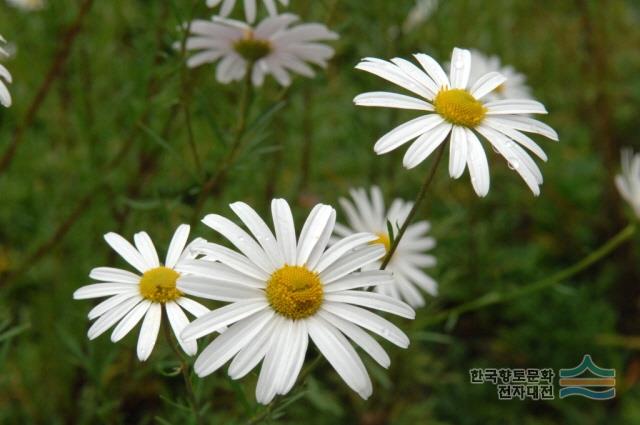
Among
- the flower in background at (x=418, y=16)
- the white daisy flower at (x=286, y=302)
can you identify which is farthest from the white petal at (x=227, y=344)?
the flower in background at (x=418, y=16)

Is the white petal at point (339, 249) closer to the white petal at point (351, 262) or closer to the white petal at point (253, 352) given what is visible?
the white petal at point (351, 262)

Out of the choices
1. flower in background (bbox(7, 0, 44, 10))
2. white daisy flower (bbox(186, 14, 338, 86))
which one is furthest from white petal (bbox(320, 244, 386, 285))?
flower in background (bbox(7, 0, 44, 10))

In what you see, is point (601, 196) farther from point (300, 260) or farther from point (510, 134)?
point (300, 260)

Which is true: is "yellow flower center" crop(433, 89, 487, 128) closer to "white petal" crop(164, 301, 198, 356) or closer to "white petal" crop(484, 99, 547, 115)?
"white petal" crop(484, 99, 547, 115)

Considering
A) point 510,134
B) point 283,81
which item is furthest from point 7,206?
point 510,134

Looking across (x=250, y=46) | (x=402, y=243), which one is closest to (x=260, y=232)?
(x=250, y=46)

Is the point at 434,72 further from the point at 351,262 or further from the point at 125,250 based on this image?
the point at 125,250
